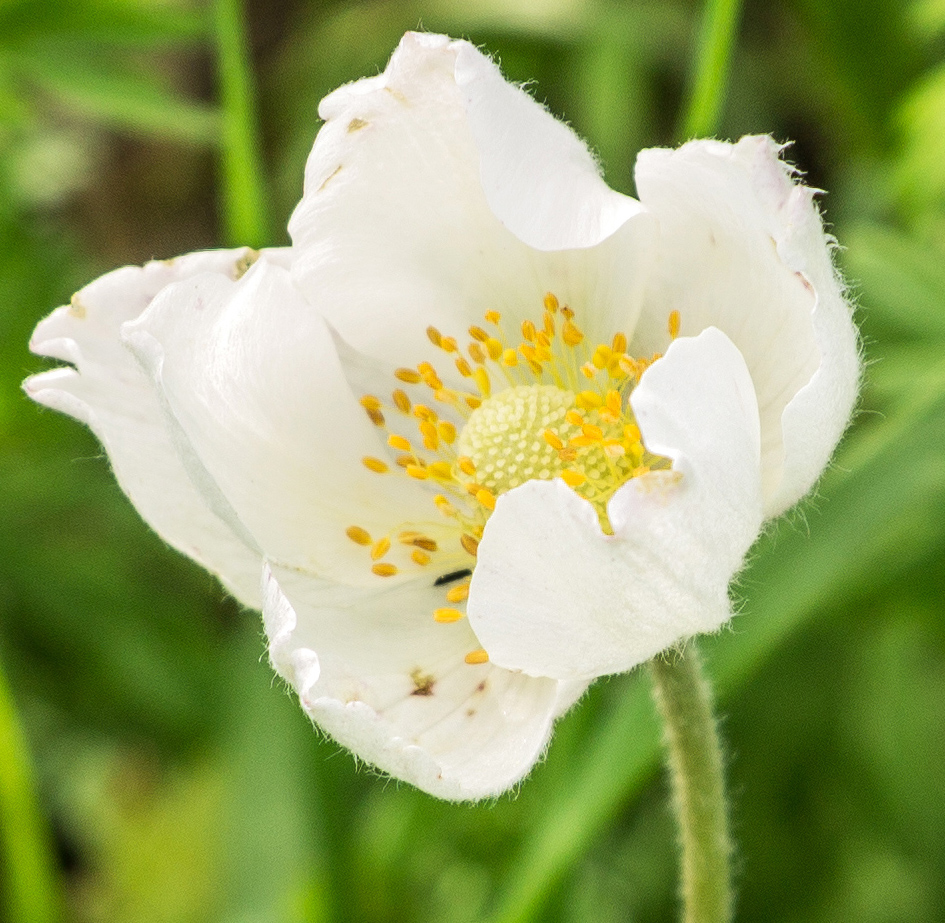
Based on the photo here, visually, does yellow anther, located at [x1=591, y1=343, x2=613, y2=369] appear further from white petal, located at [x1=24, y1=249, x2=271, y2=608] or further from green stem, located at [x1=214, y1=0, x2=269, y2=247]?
green stem, located at [x1=214, y1=0, x2=269, y2=247]

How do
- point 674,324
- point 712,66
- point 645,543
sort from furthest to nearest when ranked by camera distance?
point 712,66 → point 674,324 → point 645,543

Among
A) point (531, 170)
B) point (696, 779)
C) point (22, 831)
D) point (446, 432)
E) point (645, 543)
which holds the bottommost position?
point (22, 831)

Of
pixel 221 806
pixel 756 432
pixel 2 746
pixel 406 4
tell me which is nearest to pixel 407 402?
pixel 756 432

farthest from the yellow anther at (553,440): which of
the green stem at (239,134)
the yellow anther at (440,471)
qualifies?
the green stem at (239,134)

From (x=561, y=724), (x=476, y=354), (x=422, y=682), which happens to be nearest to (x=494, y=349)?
(x=476, y=354)

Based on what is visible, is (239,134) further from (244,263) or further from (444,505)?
(444,505)

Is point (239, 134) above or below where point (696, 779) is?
above

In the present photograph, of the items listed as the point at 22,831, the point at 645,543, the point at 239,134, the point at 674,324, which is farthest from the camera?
the point at 22,831
